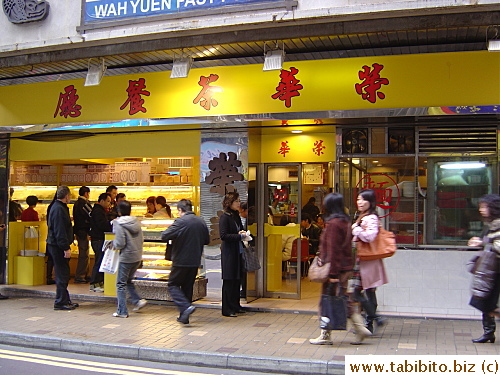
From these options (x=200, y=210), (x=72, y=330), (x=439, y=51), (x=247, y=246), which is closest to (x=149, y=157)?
(x=200, y=210)

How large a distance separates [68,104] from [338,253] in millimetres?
6409

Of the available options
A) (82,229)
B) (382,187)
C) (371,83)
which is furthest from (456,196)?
(82,229)

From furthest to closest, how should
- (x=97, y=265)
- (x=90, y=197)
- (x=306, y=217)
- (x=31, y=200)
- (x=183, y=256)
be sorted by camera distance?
(x=90, y=197)
(x=306, y=217)
(x=31, y=200)
(x=97, y=265)
(x=183, y=256)

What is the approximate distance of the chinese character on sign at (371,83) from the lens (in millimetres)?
8648

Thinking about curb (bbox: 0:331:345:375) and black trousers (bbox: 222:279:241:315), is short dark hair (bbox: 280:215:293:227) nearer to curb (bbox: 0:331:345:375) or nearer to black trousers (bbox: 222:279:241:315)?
black trousers (bbox: 222:279:241:315)

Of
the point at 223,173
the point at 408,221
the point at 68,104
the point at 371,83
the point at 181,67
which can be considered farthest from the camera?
the point at 68,104

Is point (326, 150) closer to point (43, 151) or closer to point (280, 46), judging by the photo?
point (280, 46)

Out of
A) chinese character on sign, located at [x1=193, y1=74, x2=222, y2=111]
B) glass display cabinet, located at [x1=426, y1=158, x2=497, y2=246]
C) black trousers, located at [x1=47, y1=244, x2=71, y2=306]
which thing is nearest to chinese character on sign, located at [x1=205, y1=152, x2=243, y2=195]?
chinese character on sign, located at [x1=193, y1=74, x2=222, y2=111]

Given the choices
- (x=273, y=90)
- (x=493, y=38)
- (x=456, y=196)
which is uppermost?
(x=493, y=38)

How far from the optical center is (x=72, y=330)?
25.5ft

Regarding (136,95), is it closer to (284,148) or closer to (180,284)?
(284,148)

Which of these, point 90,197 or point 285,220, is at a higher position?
point 90,197

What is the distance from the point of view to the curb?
6188 millimetres

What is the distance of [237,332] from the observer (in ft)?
25.2
